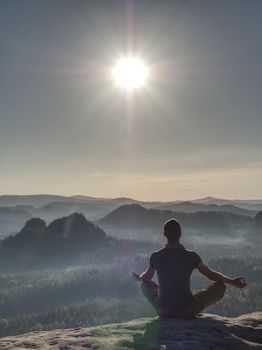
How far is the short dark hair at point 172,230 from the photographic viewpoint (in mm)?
23109

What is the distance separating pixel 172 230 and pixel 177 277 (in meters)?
2.50

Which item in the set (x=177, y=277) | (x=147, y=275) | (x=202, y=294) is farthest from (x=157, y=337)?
(x=147, y=275)

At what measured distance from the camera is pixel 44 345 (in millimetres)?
19312

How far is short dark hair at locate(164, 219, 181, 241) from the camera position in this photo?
23.1m

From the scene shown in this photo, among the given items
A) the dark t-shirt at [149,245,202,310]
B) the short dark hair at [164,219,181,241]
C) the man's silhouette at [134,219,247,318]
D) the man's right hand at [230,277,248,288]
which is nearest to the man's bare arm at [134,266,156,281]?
the man's silhouette at [134,219,247,318]

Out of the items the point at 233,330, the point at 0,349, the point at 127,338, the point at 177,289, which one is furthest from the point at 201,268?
the point at 0,349

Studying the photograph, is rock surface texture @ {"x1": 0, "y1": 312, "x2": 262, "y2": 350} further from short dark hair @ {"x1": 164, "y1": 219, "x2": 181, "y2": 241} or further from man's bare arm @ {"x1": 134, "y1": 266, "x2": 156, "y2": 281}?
short dark hair @ {"x1": 164, "y1": 219, "x2": 181, "y2": 241}

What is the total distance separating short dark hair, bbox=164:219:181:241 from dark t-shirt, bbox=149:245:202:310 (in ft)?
1.98

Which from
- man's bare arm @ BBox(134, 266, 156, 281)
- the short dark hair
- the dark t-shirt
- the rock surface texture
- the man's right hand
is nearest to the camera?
the rock surface texture

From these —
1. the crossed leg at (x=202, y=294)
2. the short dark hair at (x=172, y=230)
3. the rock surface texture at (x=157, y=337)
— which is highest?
the short dark hair at (x=172, y=230)

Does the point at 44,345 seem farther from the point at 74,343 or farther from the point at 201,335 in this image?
Result: the point at 201,335

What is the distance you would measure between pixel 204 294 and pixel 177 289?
202cm

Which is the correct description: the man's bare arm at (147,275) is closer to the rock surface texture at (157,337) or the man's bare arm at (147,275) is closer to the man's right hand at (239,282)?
the rock surface texture at (157,337)

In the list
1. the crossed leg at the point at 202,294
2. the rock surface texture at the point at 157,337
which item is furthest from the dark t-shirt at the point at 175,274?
the rock surface texture at the point at 157,337
